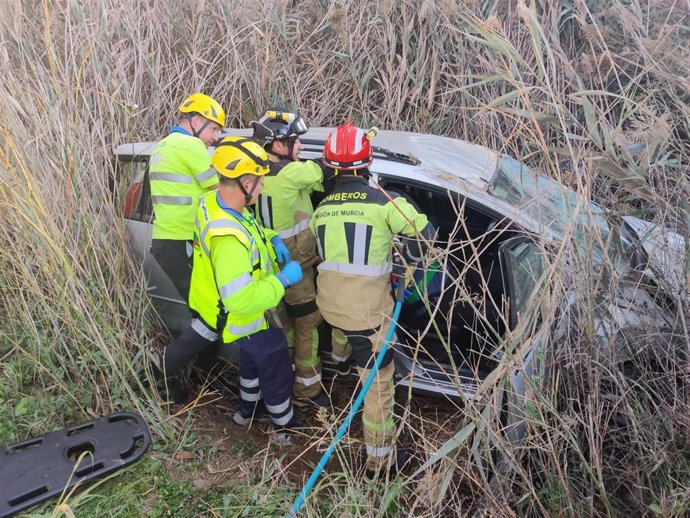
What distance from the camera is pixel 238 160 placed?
8.18ft

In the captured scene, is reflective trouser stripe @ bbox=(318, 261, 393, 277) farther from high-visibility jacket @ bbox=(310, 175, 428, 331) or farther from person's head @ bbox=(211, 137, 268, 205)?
person's head @ bbox=(211, 137, 268, 205)

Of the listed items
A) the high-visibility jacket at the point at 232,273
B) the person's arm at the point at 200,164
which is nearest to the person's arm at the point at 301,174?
the high-visibility jacket at the point at 232,273

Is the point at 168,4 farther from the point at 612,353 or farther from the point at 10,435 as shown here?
the point at 612,353

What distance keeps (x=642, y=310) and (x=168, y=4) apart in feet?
16.1

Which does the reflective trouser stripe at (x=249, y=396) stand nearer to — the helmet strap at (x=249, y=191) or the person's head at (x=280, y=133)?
the helmet strap at (x=249, y=191)

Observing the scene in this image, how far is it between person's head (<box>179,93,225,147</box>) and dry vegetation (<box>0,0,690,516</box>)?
1.43ft

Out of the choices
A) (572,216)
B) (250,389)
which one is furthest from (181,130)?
(572,216)

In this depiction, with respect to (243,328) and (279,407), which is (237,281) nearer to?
(243,328)

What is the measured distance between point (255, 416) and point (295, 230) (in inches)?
46.3

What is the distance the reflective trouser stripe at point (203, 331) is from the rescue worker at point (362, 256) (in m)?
0.65

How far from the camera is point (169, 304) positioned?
3.39 metres

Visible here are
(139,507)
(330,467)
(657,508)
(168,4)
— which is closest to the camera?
(657,508)

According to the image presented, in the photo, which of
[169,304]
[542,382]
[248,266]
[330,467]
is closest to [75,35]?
[169,304]

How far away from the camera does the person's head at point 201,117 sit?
11.2ft
